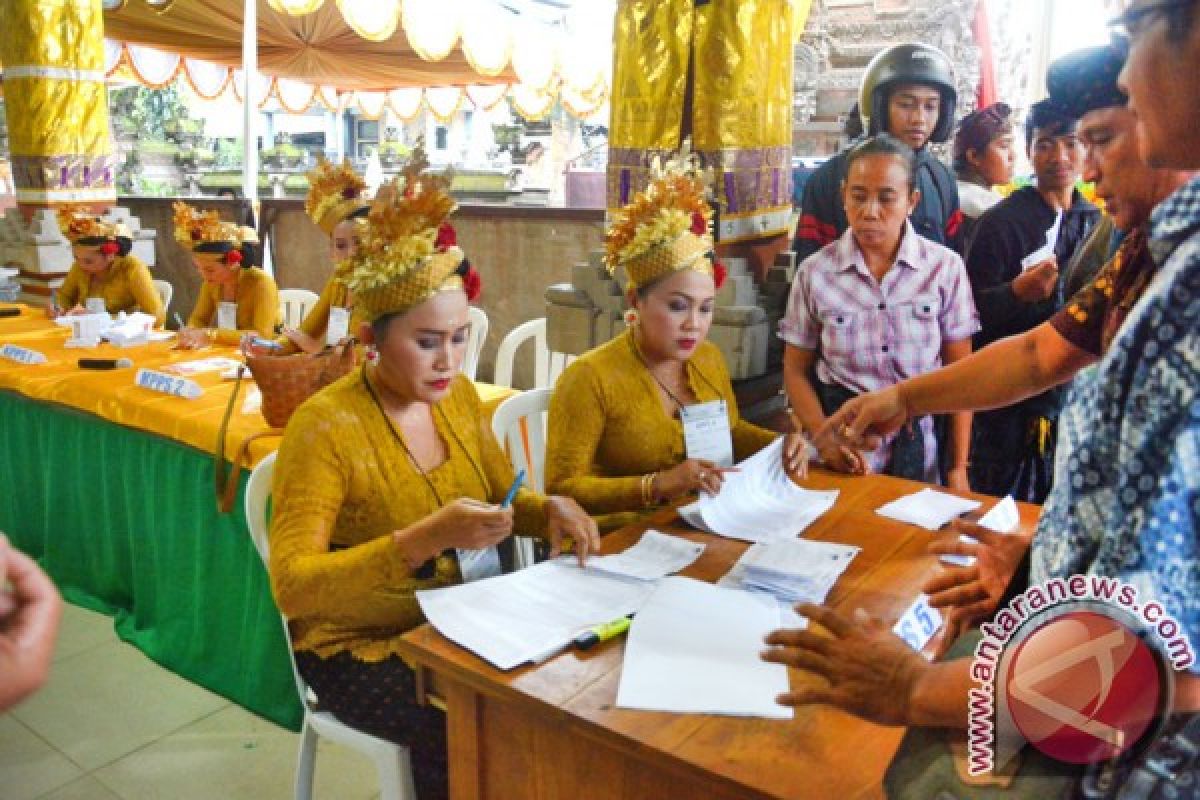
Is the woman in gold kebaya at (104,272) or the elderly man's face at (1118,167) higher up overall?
the elderly man's face at (1118,167)

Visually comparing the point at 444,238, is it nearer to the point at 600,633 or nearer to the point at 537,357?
the point at 600,633

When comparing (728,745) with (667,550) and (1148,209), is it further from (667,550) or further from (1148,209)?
(1148,209)

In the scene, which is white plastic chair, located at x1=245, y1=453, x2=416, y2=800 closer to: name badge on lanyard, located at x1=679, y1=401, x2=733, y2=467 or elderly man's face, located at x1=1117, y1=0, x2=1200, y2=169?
name badge on lanyard, located at x1=679, y1=401, x2=733, y2=467

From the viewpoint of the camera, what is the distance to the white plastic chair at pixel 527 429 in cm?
227

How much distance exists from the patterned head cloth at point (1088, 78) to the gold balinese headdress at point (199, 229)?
3325 millimetres

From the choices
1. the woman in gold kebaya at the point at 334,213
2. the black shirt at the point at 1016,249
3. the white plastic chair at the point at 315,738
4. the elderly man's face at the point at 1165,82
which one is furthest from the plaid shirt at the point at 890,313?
the woman in gold kebaya at the point at 334,213

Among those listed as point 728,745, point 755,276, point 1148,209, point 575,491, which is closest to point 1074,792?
point 728,745

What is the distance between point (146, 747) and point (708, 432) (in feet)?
5.81

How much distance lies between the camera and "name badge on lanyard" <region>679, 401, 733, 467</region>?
1.96 metres

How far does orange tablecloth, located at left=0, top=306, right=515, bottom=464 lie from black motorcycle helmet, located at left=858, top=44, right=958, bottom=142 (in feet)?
4.99

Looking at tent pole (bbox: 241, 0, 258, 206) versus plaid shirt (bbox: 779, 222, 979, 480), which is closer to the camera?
plaid shirt (bbox: 779, 222, 979, 480)

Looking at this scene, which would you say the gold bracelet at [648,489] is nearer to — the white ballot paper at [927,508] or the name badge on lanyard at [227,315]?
the white ballot paper at [927,508]

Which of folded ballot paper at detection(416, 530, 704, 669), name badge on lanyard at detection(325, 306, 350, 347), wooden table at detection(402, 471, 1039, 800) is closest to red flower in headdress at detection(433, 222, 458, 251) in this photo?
folded ballot paper at detection(416, 530, 704, 669)

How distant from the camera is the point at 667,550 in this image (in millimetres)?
1572
